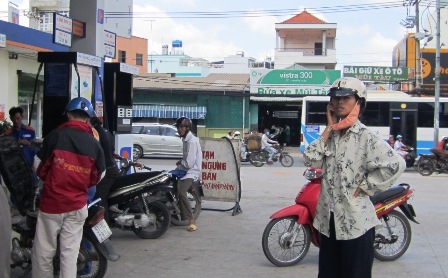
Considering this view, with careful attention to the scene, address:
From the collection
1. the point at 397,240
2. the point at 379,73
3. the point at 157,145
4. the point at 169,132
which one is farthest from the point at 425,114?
the point at 397,240

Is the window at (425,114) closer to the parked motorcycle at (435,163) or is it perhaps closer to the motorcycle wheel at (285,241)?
the parked motorcycle at (435,163)

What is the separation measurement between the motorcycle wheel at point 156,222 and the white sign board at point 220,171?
2277mm

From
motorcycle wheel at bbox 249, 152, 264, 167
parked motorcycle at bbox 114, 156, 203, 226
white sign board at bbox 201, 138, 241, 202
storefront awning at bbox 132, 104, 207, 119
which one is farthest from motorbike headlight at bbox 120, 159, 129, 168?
storefront awning at bbox 132, 104, 207, 119

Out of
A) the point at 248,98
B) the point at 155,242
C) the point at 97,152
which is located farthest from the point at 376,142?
the point at 248,98

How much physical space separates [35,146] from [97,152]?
3775mm

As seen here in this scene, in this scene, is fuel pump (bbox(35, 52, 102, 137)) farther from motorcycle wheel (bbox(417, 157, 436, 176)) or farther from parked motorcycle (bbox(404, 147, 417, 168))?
parked motorcycle (bbox(404, 147, 417, 168))

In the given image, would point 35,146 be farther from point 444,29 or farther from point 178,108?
point 444,29

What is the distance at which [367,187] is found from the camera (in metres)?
3.82

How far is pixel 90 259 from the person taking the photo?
557 cm

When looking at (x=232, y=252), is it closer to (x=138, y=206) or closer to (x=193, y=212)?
(x=138, y=206)

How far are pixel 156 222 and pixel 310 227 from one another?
242 centimetres

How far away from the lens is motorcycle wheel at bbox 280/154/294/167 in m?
23.8

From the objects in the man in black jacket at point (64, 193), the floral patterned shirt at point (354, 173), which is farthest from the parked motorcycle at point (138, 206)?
the floral patterned shirt at point (354, 173)

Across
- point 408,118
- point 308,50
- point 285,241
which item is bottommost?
point 285,241
